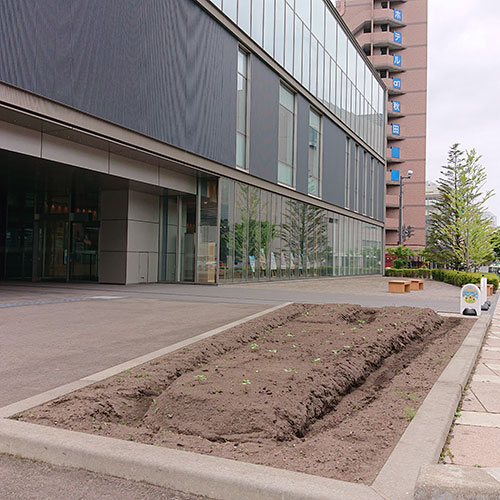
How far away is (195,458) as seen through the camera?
3232 mm

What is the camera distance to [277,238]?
29562 mm

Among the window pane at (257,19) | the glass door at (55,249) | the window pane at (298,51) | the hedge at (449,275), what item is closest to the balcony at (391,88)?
the hedge at (449,275)

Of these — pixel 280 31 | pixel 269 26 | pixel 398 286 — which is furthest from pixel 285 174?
pixel 398 286

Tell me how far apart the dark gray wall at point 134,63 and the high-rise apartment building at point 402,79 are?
63.0m

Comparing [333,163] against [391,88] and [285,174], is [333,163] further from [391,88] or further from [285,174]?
[391,88]

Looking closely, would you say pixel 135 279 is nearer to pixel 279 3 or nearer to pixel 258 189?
pixel 258 189

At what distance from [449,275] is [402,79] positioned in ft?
199

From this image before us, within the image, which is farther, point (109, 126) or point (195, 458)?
point (109, 126)

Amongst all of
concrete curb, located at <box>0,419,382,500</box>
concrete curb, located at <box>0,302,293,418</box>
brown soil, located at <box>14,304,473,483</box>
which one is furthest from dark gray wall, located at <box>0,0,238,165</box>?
concrete curb, located at <box>0,419,382,500</box>

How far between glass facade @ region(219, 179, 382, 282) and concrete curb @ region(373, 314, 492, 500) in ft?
61.6

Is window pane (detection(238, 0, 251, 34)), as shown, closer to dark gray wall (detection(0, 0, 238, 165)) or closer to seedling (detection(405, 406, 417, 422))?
dark gray wall (detection(0, 0, 238, 165))

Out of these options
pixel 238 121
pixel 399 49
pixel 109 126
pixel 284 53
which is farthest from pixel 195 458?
pixel 399 49

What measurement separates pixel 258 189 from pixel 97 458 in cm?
2441

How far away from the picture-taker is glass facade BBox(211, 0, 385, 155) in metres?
25.8
